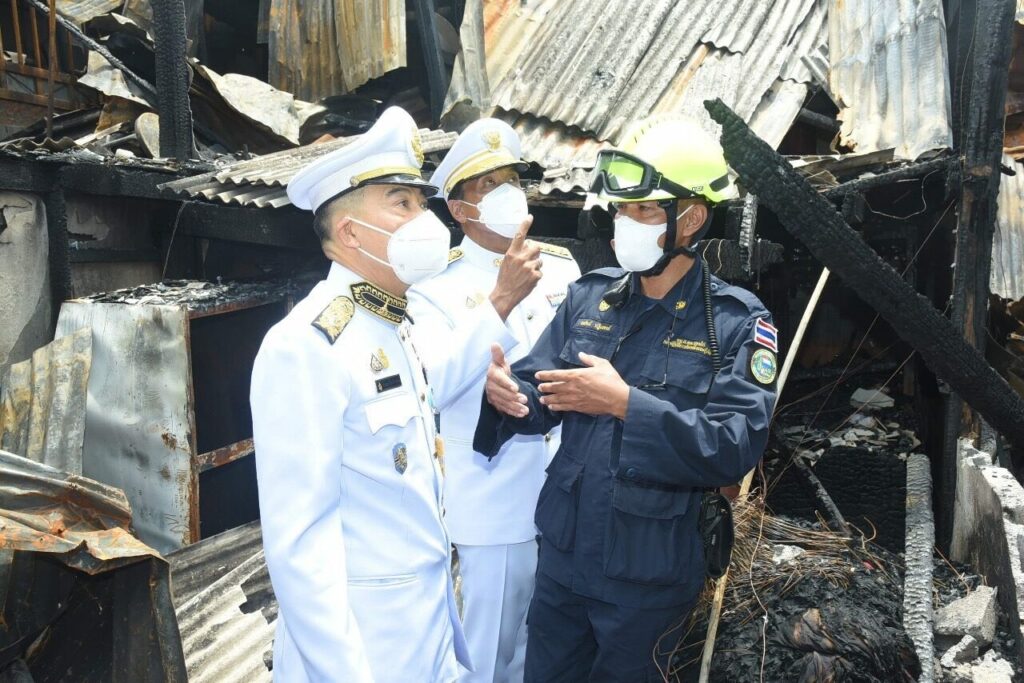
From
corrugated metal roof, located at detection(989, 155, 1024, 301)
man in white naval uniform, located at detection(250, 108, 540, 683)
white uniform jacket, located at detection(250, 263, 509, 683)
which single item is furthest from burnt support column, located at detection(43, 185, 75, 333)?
corrugated metal roof, located at detection(989, 155, 1024, 301)

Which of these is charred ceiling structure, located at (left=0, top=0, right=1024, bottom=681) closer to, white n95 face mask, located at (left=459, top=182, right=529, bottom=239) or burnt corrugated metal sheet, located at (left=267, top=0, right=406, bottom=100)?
burnt corrugated metal sheet, located at (left=267, top=0, right=406, bottom=100)

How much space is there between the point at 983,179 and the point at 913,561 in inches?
87.9

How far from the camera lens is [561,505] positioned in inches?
114

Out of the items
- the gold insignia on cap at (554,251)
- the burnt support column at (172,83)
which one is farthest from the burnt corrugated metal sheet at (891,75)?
the burnt support column at (172,83)

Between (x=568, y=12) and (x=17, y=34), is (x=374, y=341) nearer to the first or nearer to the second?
(x=568, y=12)

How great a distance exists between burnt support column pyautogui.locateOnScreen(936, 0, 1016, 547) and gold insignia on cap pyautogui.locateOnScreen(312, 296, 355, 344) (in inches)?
132

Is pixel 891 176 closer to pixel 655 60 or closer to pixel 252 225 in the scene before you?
pixel 655 60

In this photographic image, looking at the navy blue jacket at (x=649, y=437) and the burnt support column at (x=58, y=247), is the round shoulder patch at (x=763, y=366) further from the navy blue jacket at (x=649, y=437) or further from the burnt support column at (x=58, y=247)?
the burnt support column at (x=58, y=247)

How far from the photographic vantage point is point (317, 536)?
2.18 meters

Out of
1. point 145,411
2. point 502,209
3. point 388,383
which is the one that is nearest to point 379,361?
point 388,383

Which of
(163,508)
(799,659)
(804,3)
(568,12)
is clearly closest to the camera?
(799,659)

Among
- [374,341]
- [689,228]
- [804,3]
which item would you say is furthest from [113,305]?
[804,3]

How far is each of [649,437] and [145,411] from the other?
155 inches

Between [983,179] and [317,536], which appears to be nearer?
[317,536]
